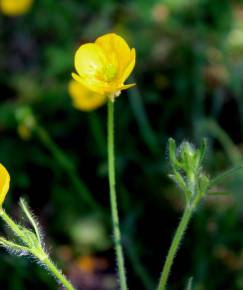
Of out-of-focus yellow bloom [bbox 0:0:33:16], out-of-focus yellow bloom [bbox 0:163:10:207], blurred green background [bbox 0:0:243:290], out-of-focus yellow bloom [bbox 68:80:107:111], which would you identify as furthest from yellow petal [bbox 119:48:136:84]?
out-of-focus yellow bloom [bbox 0:0:33:16]

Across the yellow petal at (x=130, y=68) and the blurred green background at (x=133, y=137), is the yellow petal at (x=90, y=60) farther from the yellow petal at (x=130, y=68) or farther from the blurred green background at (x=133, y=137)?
the blurred green background at (x=133, y=137)

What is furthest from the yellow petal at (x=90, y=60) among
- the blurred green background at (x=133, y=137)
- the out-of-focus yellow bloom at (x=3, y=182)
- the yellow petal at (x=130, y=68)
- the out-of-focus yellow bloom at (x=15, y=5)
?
the out-of-focus yellow bloom at (x=15, y=5)

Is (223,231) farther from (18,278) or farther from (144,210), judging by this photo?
(18,278)

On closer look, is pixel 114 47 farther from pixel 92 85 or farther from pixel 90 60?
pixel 92 85

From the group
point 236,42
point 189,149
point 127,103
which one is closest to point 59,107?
point 127,103

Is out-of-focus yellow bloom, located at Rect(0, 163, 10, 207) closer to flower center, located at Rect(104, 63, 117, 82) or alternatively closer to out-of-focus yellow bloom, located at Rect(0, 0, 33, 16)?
flower center, located at Rect(104, 63, 117, 82)

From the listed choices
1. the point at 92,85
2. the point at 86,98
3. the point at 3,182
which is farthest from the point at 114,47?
the point at 86,98
